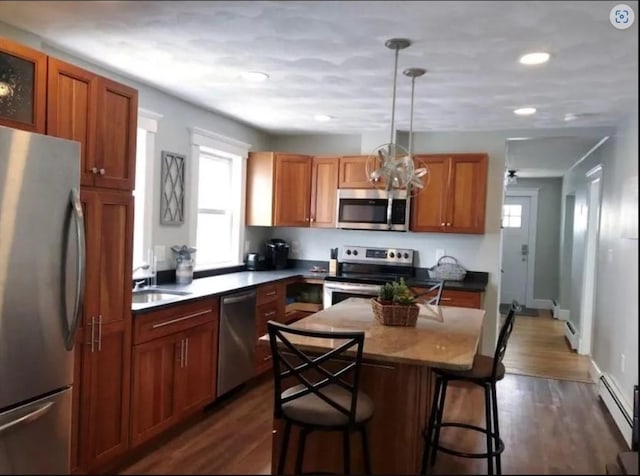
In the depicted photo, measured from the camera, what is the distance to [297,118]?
4.54 metres

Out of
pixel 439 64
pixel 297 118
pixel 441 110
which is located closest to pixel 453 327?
pixel 439 64

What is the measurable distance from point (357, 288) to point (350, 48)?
2.38 metres

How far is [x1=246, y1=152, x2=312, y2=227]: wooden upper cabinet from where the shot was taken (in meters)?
4.93

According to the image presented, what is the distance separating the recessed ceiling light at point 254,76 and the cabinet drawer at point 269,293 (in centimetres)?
158

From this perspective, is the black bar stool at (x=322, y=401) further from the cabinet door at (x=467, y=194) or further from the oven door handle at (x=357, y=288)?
the cabinet door at (x=467, y=194)

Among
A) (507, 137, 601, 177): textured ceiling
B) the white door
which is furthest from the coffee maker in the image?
the white door

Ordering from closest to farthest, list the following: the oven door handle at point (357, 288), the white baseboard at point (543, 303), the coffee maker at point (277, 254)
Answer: the oven door handle at point (357, 288) < the coffee maker at point (277, 254) < the white baseboard at point (543, 303)

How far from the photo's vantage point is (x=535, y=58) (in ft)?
8.67

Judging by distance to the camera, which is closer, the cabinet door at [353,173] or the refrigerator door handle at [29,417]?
the refrigerator door handle at [29,417]

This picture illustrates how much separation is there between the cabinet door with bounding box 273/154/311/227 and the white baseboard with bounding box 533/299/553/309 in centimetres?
521

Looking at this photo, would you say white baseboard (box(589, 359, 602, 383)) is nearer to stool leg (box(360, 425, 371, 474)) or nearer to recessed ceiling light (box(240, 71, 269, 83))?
stool leg (box(360, 425, 371, 474))

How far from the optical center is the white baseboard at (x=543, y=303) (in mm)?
8430

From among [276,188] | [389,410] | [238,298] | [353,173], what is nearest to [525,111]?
[353,173]

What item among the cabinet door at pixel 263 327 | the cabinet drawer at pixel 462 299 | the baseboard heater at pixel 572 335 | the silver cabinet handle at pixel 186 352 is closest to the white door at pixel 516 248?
the baseboard heater at pixel 572 335
